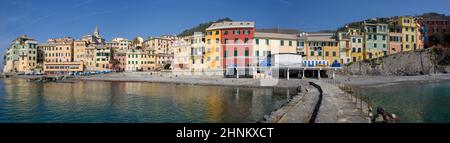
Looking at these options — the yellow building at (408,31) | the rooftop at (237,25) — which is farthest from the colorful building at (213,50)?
the yellow building at (408,31)

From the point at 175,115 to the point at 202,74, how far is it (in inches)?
1213

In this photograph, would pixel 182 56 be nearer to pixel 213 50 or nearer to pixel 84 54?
pixel 213 50

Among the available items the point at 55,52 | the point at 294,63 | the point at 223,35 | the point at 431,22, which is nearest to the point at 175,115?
the point at 294,63

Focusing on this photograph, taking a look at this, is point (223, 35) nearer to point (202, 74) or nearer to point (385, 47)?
point (202, 74)

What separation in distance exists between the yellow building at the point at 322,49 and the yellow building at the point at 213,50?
42.7ft

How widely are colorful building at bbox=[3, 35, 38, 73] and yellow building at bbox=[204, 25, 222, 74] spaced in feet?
151

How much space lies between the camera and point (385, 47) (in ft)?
163

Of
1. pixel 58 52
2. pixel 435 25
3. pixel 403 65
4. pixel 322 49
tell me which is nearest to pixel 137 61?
pixel 58 52

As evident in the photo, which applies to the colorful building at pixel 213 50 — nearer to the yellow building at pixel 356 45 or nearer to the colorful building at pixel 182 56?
the colorful building at pixel 182 56

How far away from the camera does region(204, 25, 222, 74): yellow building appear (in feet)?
148

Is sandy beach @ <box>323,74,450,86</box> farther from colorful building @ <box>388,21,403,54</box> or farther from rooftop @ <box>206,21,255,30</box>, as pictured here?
rooftop @ <box>206,21,255,30</box>

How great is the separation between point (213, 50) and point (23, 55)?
5006 centimetres

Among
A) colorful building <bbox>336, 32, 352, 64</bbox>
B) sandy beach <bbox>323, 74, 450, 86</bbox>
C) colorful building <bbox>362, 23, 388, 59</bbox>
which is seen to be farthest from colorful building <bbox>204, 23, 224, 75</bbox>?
colorful building <bbox>362, 23, 388, 59</bbox>

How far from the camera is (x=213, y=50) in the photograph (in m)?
45.7
